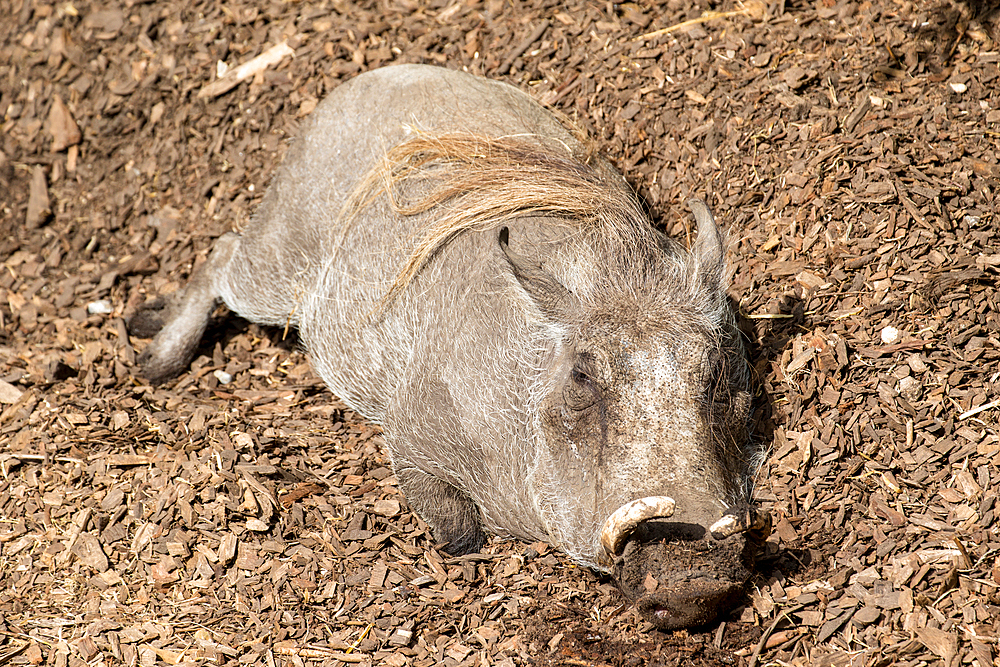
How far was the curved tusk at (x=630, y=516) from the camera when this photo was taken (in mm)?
2779

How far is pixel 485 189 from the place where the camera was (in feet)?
13.3

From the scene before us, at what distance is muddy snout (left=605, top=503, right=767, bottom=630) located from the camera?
112 inches

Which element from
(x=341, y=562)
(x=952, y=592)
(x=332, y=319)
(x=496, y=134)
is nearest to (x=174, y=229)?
(x=332, y=319)

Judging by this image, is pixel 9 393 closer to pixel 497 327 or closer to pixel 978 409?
pixel 497 327

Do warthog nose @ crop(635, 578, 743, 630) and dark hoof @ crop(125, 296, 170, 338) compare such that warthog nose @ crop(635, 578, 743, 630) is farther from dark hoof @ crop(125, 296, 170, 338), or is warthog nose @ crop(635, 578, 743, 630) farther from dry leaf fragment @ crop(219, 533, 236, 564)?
dark hoof @ crop(125, 296, 170, 338)

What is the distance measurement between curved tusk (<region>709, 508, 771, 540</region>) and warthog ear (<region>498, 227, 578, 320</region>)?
1.01m

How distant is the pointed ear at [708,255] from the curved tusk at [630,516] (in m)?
1.07

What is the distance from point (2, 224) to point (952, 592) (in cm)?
620

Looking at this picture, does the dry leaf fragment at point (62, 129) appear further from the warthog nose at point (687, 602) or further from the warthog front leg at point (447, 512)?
the warthog nose at point (687, 602)

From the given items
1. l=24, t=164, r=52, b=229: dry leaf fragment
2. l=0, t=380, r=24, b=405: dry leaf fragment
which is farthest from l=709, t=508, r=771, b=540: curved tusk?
l=24, t=164, r=52, b=229: dry leaf fragment

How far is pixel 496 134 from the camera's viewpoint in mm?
4410

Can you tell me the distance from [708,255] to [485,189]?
109 centimetres

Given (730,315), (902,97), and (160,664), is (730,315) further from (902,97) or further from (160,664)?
(160,664)

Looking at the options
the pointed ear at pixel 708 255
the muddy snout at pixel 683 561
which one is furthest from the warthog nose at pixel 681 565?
the pointed ear at pixel 708 255
